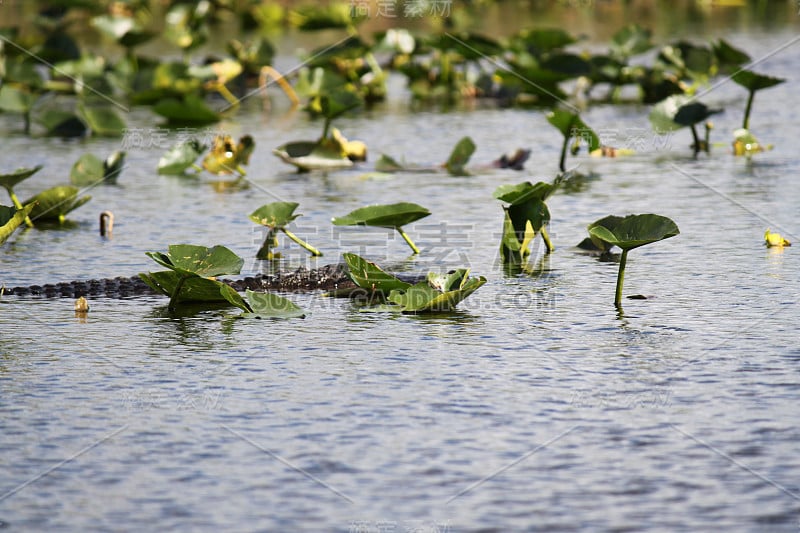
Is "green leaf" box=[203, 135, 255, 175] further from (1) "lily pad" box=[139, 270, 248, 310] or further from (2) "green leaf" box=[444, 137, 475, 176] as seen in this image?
(1) "lily pad" box=[139, 270, 248, 310]

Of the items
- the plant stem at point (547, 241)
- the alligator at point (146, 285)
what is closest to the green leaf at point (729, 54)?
the plant stem at point (547, 241)

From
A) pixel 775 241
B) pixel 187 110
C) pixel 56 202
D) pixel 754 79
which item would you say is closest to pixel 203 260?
pixel 56 202

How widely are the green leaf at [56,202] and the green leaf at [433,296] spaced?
2.09 metres

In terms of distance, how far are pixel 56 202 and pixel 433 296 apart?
232cm

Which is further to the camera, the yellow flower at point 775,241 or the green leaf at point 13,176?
the green leaf at point 13,176

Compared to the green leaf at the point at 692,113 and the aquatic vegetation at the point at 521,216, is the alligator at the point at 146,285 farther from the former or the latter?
the green leaf at the point at 692,113

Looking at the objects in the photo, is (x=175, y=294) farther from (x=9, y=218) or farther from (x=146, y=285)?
(x=9, y=218)

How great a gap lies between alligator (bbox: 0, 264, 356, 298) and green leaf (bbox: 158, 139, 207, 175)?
2296mm

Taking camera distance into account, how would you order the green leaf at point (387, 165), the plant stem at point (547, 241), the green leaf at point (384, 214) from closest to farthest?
the green leaf at point (384, 214), the plant stem at point (547, 241), the green leaf at point (387, 165)

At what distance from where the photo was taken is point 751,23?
574 inches

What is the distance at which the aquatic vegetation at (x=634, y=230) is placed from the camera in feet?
12.7

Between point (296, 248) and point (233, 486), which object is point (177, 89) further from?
point (233, 486)

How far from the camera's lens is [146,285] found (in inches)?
180

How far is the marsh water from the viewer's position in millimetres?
2643
